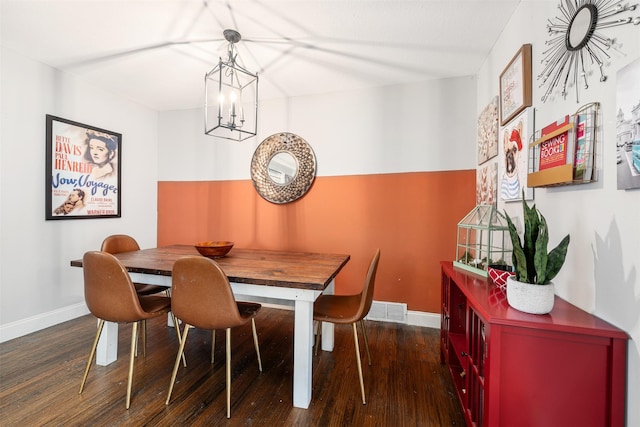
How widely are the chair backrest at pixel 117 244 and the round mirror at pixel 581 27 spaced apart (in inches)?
124

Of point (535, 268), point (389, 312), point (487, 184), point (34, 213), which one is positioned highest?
point (487, 184)

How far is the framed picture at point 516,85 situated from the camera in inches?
60.7

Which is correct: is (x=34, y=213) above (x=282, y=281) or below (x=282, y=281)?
above

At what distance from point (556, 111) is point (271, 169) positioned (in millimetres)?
2476

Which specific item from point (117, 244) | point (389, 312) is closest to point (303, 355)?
point (389, 312)

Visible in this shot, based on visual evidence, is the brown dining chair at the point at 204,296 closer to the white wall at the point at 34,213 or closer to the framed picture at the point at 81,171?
the white wall at the point at 34,213

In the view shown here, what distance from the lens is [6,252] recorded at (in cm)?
226

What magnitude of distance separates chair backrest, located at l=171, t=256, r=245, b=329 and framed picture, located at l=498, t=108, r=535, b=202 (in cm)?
176

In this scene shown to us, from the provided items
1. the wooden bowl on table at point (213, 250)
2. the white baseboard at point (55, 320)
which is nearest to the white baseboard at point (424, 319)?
the white baseboard at point (55, 320)

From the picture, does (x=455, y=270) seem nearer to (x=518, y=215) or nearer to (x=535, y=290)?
(x=518, y=215)

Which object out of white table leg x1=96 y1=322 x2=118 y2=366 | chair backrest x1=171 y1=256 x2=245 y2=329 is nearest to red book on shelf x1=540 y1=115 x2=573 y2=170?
chair backrest x1=171 y1=256 x2=245 y2=329

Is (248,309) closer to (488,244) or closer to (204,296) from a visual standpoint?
(204,296)

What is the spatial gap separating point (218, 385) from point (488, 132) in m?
2.71

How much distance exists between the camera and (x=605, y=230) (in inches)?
39.3
